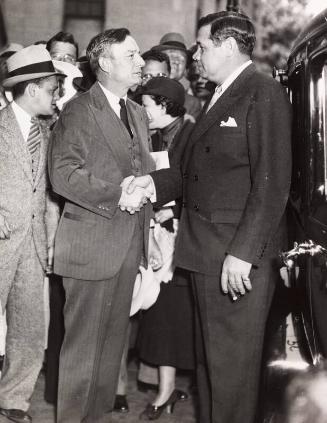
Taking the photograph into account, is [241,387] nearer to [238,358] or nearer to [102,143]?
[238,358]

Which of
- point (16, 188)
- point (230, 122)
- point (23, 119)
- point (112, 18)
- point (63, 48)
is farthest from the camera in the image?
point (112, 18)

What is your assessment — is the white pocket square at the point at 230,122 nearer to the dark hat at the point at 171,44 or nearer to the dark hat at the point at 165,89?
the dark hat at the point at 165,89

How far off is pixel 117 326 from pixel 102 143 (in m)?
0.96

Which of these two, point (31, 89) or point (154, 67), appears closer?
point (31, 89)

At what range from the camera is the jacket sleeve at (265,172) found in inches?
95.5

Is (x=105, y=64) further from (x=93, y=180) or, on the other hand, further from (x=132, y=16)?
(x=132, y=16)

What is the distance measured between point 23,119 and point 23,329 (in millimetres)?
1248

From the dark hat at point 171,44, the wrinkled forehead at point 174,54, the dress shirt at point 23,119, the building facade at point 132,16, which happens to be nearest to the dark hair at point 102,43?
the dress shirt at point 23,119

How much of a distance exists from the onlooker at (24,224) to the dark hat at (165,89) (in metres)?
0.62

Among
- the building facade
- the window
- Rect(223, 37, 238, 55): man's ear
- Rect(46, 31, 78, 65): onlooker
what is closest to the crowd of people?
Rect(223, 37, 238, 55): man's ear

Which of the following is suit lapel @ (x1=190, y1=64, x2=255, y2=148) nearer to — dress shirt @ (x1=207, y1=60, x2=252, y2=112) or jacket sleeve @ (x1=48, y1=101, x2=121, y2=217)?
dress shirt @ (x1=207, y1=60, x2=252, y2=112)

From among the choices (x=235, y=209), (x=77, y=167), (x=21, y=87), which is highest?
(x=21, y=87)

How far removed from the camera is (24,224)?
131 inches

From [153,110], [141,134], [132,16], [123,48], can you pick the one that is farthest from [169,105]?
[132,16]
